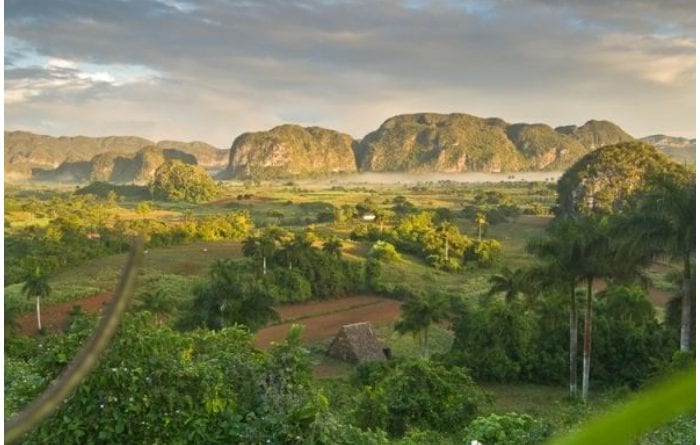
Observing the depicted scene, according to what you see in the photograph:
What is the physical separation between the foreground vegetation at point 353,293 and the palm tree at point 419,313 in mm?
19

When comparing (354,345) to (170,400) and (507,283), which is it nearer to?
(507,283)

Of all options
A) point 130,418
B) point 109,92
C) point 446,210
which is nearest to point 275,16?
point 109,92

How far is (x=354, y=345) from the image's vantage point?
7199 mm

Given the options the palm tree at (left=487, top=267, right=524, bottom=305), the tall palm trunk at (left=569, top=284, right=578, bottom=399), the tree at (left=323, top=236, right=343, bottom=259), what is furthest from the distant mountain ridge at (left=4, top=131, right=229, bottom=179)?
the tall palm trunk at (left=569, top=284, right=578, bottom=399)

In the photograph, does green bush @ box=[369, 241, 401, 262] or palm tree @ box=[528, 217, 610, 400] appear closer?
palm tree @ box=[528, 217, 610, 400]

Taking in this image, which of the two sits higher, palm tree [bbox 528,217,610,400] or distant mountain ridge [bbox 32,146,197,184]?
distant mountain ridge [bbox 32,146,197,184]

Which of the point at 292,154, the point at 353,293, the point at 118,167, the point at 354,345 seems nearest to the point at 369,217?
the point at 292,154

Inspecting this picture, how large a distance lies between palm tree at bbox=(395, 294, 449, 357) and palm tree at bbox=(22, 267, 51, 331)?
363 cm

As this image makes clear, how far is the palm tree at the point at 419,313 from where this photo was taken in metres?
7.25

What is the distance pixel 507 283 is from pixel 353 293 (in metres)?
1.61

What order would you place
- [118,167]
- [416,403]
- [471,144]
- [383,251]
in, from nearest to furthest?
[118,167]
[416,403]
[471,144]
[383,251]

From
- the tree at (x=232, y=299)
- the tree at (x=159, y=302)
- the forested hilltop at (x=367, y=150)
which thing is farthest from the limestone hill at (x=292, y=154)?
the tree at (x=159, y=302)

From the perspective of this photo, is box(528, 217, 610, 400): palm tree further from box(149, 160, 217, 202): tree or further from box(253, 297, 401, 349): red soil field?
box(149, 160, 217, 202): tree

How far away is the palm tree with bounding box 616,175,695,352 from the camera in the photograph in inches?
205
